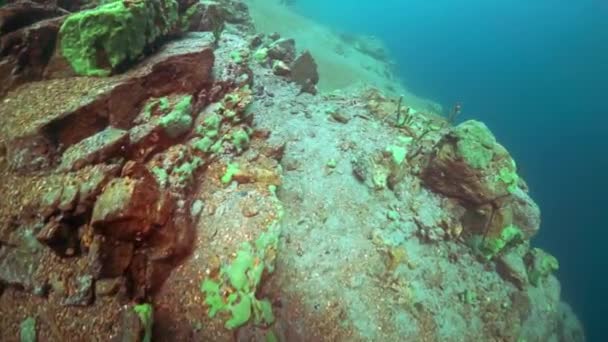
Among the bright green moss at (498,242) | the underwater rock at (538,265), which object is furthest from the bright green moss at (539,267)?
the bright green moss at (498,242)

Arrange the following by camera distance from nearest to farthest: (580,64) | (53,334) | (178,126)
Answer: (53,334), (178,126), (580,64)

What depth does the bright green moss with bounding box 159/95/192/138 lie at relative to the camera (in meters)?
5.85

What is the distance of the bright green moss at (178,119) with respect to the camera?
19.2ft

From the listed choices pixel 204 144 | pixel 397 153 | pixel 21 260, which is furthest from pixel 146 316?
pixel 397 153

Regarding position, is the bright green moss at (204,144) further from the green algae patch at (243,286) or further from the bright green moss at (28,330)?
the bright green moss at (28,330)

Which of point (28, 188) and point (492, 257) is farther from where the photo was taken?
point (492, 257)

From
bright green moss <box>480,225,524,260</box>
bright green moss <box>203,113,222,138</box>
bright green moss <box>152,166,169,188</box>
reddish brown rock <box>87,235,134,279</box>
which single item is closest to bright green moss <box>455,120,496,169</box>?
bright green moss <box>480,225,524,260</box>

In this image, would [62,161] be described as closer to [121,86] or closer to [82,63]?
[121,86]

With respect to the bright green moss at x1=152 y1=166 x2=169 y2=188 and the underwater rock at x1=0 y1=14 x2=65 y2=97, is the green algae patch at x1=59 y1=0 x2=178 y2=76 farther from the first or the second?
the bright green moss at x1=152 y1=166 x2=169 y2=188

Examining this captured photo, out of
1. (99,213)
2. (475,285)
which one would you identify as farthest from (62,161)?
(475,285)

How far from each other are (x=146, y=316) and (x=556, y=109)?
49905 mm

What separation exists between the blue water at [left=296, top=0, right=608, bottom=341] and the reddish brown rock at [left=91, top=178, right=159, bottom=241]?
25137 mm

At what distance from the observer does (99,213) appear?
4.14 meters

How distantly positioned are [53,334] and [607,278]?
2854 cm
